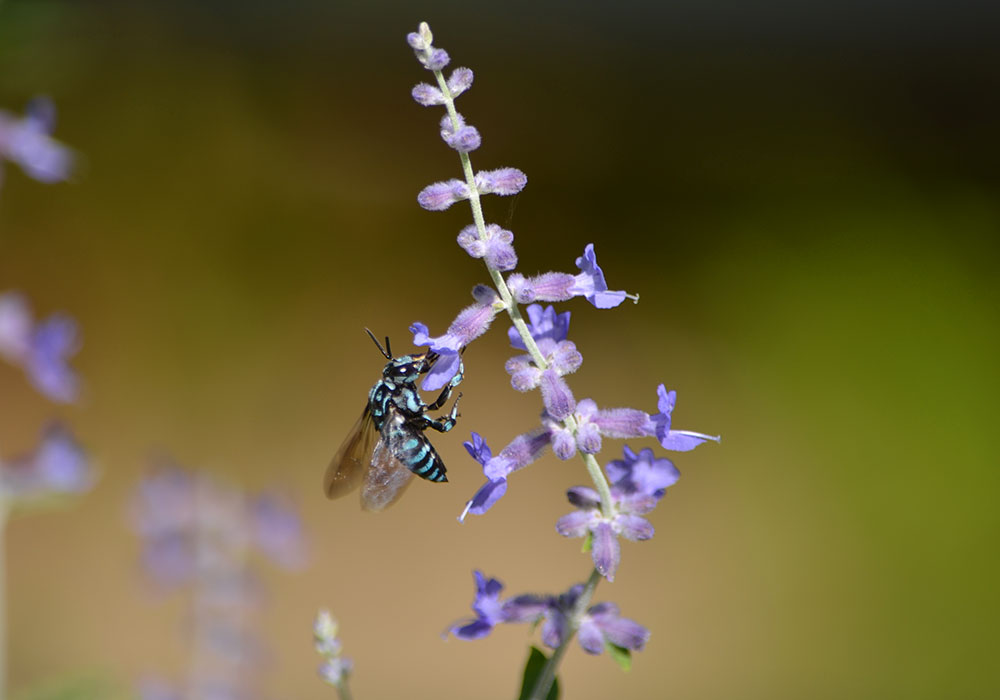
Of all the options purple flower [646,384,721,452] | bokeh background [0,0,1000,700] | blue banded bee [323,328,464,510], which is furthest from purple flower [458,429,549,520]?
bokeh background [0,0,1000,700]

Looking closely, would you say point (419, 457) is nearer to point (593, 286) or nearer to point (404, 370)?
point (404, 370)

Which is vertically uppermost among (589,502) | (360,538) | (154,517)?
(360,538)

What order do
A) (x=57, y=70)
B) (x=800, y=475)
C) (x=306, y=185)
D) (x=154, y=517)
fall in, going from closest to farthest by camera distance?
(x=154, y=517) < (x=57, y=70) < (x=800, y=475) < (x=306, y=185)

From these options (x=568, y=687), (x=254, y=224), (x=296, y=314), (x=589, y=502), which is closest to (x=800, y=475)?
(x=568, y=687)

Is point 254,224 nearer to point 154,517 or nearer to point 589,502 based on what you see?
point 154,517

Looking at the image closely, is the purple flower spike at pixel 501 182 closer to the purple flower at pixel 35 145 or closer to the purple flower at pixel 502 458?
the purple flower at pixel 502 458

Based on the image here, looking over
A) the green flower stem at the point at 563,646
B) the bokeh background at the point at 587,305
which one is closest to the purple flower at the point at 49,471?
the green flower stem at the point at 563,646

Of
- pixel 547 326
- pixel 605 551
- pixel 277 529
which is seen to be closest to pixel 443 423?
pixel 277 529

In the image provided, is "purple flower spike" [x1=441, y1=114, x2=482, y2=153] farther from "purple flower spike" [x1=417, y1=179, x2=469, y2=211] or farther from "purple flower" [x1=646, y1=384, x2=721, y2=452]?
"purple flower" [x1=646, y1=384, x2=721, y2=452]
